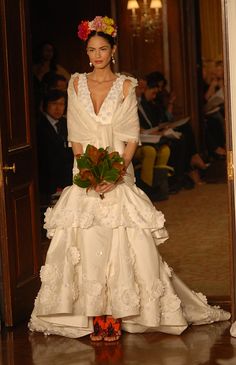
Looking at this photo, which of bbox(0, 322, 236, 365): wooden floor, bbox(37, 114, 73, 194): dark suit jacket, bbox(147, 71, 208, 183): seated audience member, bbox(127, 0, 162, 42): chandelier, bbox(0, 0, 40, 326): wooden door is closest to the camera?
bbox(0, 322, 236, 365): wooden floor

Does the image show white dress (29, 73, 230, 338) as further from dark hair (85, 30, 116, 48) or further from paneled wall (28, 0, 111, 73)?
paneled wall (28, 0, 111, 73)

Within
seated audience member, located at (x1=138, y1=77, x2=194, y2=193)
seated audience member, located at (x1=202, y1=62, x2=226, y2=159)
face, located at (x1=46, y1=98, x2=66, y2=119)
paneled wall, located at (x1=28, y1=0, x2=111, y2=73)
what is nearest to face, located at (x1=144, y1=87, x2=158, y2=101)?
seated audience member, located at (x1=138, y1=77, x2=194, y2=193)

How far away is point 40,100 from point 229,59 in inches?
190

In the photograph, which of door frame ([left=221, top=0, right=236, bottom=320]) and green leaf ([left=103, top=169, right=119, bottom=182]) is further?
green leaf ([left=103, top=169, right=119, bottom=182])

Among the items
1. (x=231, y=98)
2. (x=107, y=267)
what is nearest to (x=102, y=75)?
(x=231, y=98)

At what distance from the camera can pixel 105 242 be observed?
593 cm

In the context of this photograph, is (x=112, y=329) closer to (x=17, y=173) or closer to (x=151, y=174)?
(x=17, y=173)

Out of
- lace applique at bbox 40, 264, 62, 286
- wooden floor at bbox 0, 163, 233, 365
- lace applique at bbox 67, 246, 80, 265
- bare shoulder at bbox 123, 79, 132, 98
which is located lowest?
wooden floor at bbox 0, 163, 233, 365

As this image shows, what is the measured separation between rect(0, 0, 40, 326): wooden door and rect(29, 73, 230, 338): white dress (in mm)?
344

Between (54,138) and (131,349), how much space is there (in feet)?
14.9

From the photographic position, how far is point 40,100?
33.8ft

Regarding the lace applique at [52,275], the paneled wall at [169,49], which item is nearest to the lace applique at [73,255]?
the lace applique at [52,275]

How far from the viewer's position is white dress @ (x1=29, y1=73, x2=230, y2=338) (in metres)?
5.88

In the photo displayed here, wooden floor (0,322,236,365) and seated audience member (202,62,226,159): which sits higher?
seated audience member (202,62,226,159)
